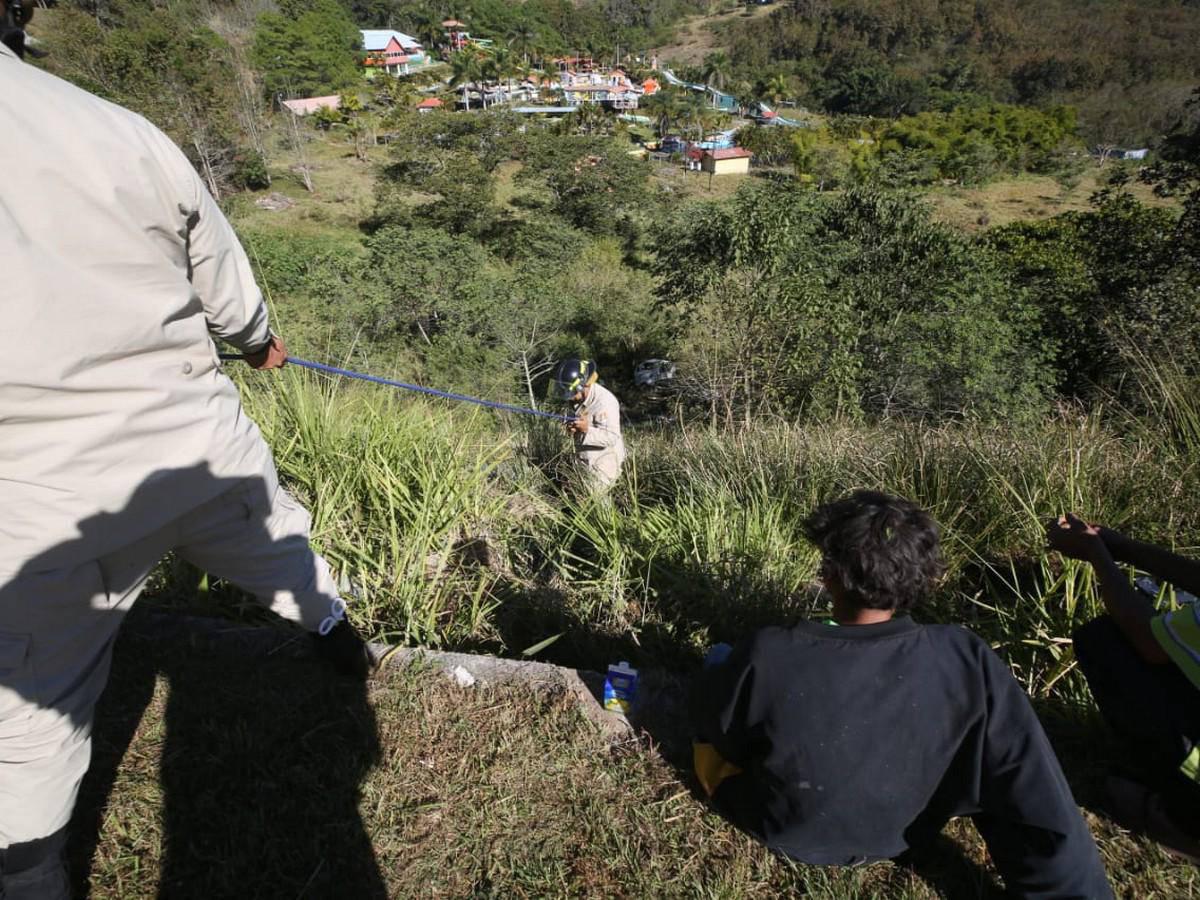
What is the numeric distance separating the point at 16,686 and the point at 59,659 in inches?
3.0

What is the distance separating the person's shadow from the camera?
1.52 meters

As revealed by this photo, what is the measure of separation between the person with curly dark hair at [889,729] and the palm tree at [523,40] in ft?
348

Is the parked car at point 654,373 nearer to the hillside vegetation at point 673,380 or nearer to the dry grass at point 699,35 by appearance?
the hillside vegetation at point 673,380

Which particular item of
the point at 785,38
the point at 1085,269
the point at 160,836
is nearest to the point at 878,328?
the point at 1085,269

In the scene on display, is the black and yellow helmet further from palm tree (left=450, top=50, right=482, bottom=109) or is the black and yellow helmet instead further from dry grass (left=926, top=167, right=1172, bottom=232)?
palm tree (left=450, top=50, right=482, bottom=109)

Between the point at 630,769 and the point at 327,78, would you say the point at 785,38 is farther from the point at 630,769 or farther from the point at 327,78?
the point at 630,769

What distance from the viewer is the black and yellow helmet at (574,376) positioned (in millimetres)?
4047

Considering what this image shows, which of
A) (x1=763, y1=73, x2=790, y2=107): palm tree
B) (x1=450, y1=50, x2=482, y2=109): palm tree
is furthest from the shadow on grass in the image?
(x1=763, y1=73, x2=790, y2=107): palm tree

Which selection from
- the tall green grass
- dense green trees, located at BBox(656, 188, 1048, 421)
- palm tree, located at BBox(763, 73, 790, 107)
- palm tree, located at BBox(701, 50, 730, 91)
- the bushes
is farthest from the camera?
palm tree, located at BBox(701, 50, 730, 91)

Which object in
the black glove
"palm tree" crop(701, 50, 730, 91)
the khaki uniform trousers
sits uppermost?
the khaki uniform trousers

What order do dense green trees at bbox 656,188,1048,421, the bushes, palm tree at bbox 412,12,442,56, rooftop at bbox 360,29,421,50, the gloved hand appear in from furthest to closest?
palm tree at bbox 412,12,442,56 → rooftop at bbox 360,29,421,50 → the bushes → dense green trees at bbox 656,188,1048,421 → the gloved hand

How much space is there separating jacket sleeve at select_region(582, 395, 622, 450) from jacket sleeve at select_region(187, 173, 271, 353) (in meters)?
2.46

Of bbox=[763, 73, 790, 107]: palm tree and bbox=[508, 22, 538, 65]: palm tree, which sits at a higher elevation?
bbox=[508, 22, 538, 65]: palm tree

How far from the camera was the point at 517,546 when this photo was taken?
283 cm
